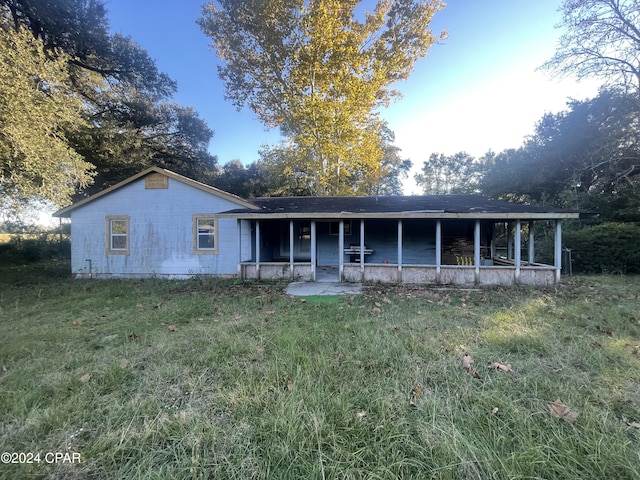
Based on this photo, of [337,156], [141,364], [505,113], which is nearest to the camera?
[141,364]

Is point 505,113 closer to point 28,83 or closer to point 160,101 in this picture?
point 28,83

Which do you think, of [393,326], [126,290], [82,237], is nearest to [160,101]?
[82,237]

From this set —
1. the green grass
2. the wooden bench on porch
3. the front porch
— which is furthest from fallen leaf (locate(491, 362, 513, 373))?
the wooden bench on porch

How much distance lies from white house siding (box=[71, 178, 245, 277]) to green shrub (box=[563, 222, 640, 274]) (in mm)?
13498

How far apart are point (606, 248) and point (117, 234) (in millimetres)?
19346

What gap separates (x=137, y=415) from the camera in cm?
242

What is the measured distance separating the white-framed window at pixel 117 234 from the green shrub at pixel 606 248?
1790cm

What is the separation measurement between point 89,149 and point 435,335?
20548 mm

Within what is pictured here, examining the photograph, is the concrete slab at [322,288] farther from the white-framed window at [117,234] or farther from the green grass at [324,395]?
the white-framed window at [117,234]

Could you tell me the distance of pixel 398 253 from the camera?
31.1 ft

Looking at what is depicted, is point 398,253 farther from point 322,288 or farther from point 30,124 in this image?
point 30,124

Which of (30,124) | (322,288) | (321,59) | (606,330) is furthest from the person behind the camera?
(321,59)

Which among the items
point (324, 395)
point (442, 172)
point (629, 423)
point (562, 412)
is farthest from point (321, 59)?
point (442, 172)

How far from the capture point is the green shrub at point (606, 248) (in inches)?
435
